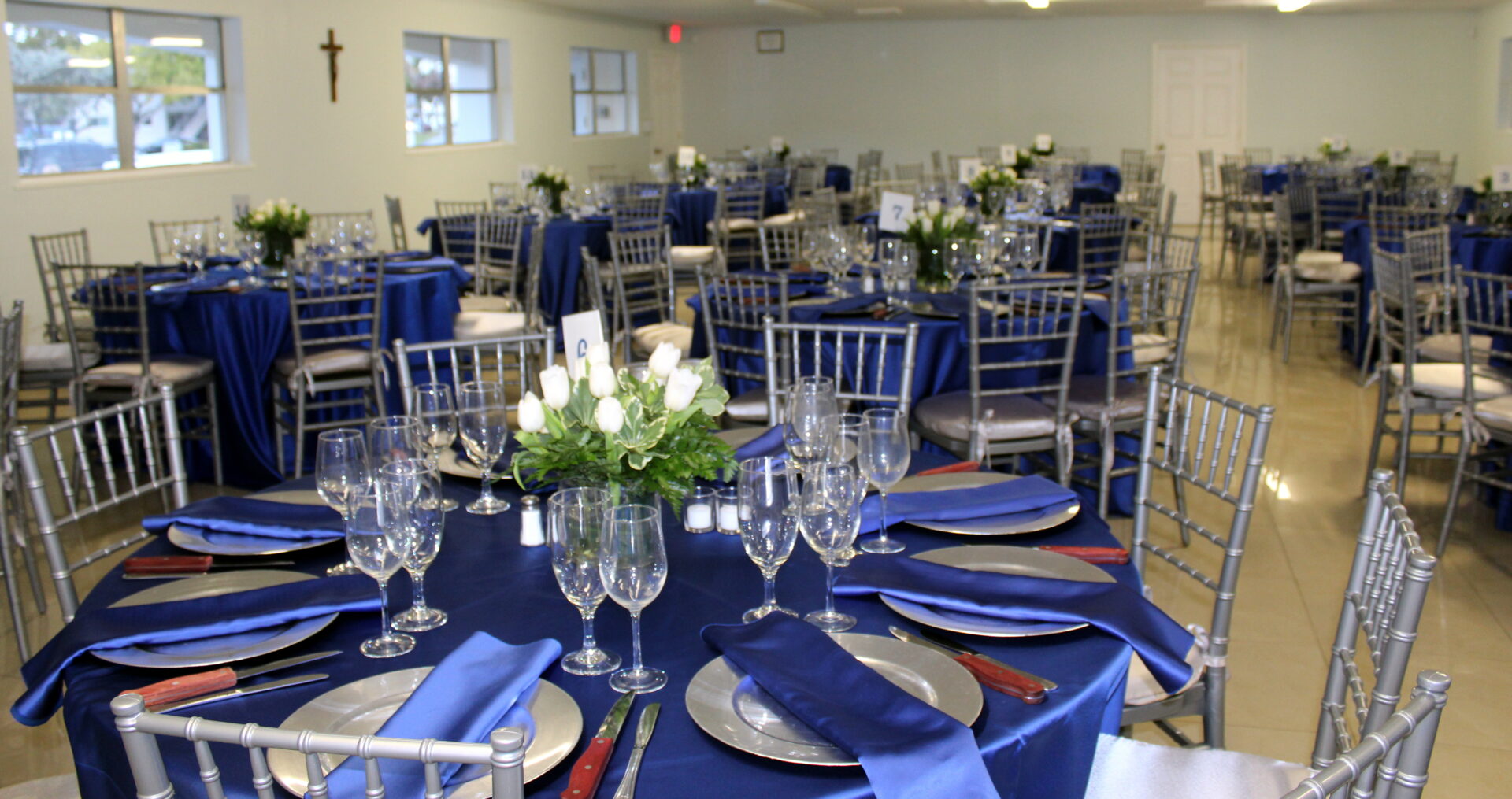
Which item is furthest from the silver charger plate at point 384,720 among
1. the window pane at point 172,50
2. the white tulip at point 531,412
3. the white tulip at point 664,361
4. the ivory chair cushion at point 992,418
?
the window pane at point 172,50

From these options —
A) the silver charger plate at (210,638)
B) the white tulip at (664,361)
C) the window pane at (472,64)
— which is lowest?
the silver charger plate at (210,638)

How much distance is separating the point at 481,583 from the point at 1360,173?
10.4 meters

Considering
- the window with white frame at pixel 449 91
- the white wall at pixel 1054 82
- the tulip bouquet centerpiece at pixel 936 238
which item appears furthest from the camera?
the white wall at pixel 1054 82

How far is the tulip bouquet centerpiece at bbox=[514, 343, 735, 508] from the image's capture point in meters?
1.80

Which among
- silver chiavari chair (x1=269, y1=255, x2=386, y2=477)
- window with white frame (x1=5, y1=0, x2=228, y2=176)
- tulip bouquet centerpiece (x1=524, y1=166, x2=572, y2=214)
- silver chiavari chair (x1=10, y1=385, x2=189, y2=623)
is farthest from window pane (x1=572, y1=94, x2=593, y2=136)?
silver chiavari chair (x1=10, y1=385, x2=189, y2=623)

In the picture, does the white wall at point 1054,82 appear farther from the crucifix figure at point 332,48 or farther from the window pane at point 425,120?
the crucifix figure at point 332,48

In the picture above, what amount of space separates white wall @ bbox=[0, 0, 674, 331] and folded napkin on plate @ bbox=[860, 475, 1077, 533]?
276 inches

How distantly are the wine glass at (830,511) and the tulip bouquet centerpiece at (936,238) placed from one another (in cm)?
312

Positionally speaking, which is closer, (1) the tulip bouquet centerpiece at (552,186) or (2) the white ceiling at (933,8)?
(1) the tulip bouquet centerpiece at (552,186)

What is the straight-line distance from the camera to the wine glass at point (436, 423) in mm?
2152

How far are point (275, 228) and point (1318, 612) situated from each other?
4363 millimetres

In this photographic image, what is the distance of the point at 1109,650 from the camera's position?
5.19 feet

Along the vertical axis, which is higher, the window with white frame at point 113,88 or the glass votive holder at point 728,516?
the window with white frame at point 113,88

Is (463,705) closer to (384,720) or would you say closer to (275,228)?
(384,720)
